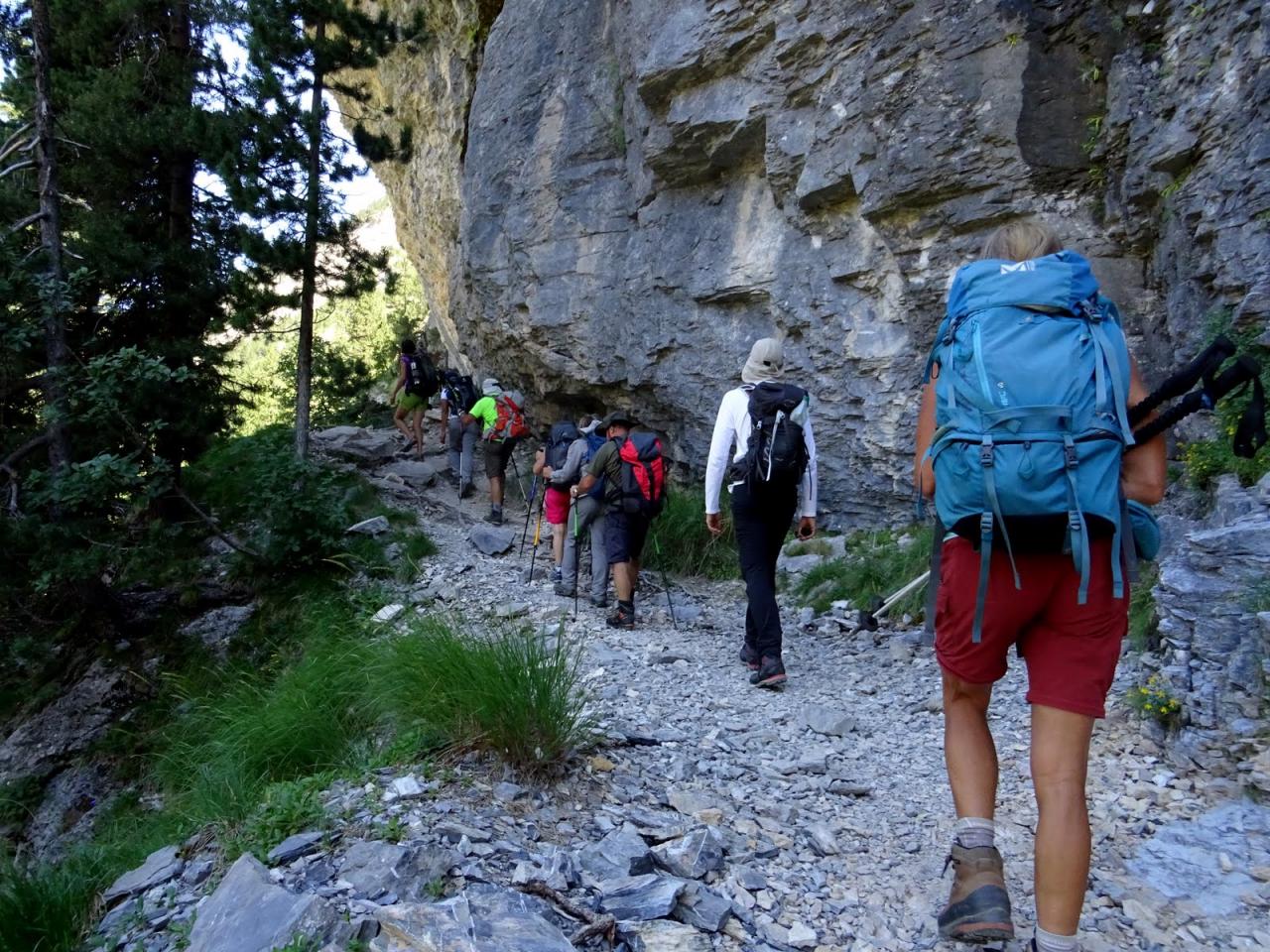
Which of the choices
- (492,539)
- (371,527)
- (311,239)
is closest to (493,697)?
(492,539)

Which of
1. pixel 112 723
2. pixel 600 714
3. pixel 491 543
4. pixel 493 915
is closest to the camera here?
pixel 493 915

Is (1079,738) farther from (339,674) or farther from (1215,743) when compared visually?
(339,674)

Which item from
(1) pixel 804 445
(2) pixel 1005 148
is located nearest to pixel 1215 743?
(1) pixel 804 445

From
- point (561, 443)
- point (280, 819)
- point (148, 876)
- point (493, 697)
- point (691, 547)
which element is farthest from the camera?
point (691, 547)

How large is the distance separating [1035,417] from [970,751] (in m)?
0.99

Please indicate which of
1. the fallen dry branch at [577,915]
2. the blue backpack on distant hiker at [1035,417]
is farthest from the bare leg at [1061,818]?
the fallen dry branch at [577,915]

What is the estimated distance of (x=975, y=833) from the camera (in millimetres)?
2414

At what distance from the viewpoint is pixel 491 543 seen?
420 inches

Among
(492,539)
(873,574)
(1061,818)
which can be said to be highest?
(1061,818)

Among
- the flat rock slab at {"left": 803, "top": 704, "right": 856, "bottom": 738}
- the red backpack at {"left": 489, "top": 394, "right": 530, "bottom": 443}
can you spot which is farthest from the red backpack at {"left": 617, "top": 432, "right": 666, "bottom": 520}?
the red backpack at {"left": 489, "top": 394, "right": 530, "bottom": 443}

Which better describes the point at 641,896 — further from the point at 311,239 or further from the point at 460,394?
the point at 460,394

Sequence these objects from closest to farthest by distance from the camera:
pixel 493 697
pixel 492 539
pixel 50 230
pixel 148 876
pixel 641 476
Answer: pixel 148 876 → pixel 493 697 → pixel 641 476 → pixel 50 230 → pixel 492 539

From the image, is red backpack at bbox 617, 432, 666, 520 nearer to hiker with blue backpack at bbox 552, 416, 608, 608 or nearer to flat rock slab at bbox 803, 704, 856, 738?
hiker with blue backpack at bbox 552, 416, 608, 608

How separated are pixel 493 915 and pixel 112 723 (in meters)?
8.71
